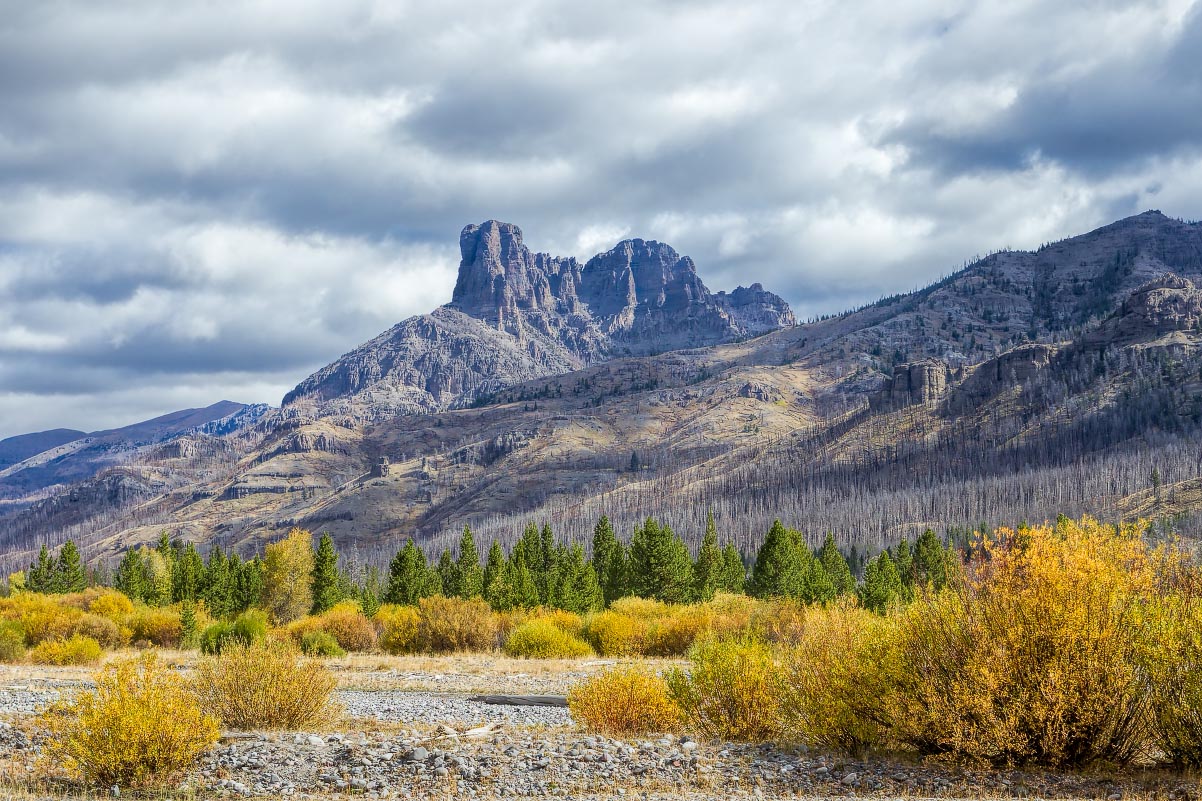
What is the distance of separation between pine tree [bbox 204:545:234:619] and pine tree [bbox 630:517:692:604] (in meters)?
34.7

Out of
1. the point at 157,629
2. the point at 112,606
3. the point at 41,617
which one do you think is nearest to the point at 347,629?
the point at 157,629

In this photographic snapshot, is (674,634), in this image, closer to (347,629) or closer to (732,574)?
Answer: (347,629)

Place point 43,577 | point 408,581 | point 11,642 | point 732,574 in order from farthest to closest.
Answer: point 43,577 < point 732,574 < point 408,581 < point 11,642

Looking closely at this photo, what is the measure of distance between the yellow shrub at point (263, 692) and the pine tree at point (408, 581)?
57.0m

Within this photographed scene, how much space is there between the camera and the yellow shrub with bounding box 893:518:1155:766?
15.8 m

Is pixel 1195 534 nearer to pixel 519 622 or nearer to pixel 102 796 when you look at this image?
pixel 519 622

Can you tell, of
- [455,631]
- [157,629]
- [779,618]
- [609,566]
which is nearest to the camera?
[779,618]

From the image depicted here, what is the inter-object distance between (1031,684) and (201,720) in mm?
15463

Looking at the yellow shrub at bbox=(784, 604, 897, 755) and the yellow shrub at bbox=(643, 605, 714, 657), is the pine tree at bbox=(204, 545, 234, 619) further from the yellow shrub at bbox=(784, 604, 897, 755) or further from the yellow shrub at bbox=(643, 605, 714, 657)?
the yellow shrub at bbox=(784, 604, 897, 755)

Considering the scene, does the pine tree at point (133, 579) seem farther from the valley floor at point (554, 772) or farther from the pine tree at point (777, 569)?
the valley floor at point (554, 772)

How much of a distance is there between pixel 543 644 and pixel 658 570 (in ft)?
91.3

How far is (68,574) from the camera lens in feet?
290

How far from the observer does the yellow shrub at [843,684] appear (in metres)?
17.9

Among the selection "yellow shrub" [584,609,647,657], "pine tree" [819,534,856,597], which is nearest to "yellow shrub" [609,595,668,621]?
"yellow shrub" [584,609,647,657]
